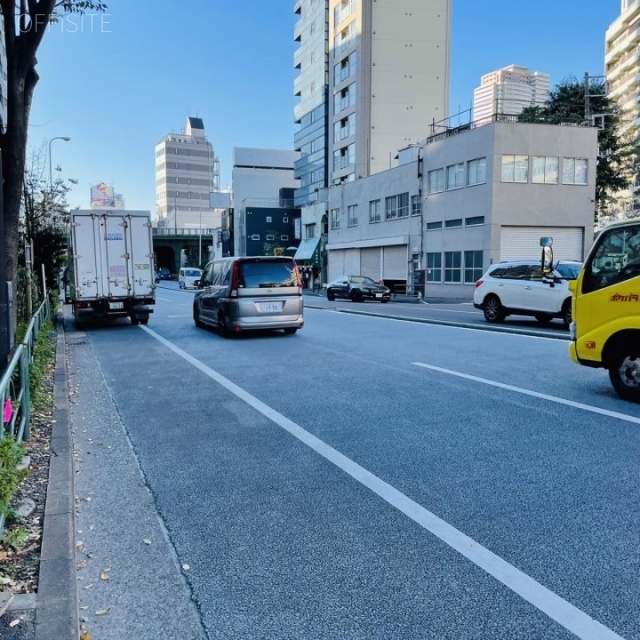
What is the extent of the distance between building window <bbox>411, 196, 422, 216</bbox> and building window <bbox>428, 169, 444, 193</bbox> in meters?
1.35

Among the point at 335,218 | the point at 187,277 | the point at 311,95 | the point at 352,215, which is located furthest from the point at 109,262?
the point at 311,95

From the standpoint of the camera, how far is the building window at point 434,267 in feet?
127

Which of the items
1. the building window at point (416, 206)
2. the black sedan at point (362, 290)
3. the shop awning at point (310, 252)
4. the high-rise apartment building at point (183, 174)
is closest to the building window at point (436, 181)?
the building window at point (416, 206)

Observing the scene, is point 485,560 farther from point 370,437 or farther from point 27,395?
point 27,395

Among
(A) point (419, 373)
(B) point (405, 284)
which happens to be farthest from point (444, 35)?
(A) point (419, 373)

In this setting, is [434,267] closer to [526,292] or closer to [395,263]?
[395,263]

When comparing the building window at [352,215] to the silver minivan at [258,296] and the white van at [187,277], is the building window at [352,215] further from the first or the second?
the silver minivan at [258,296]

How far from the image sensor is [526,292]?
1714 centimetres

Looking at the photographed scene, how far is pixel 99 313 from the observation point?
17000 mm

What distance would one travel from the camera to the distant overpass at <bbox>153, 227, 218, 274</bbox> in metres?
102

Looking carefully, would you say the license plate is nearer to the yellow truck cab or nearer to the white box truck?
the white box truck

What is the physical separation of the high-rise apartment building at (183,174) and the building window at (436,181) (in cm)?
11614

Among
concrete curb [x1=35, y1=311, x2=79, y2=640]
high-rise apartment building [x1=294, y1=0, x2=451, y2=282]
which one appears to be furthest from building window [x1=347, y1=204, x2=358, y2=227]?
concrete curb [x1=35, y1=311, x2=79, y2=640]

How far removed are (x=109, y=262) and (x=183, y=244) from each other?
91433 mm
